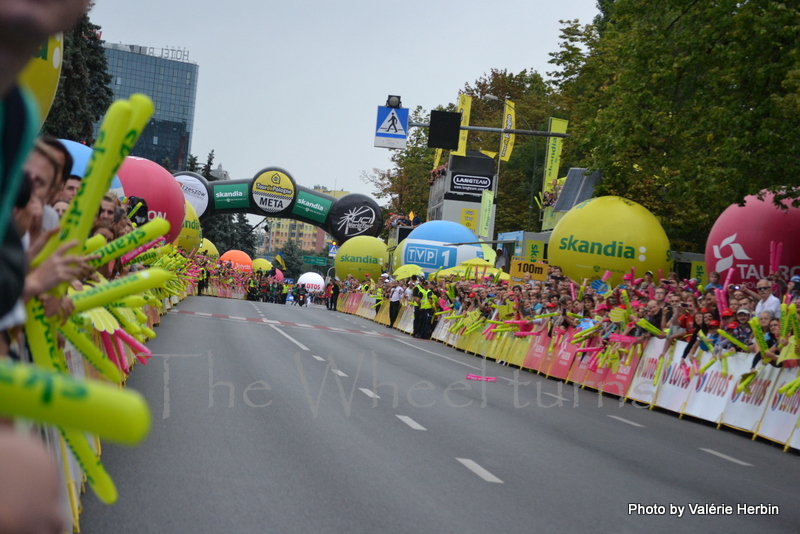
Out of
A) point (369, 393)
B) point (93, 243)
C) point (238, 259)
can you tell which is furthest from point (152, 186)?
point (238, 259)

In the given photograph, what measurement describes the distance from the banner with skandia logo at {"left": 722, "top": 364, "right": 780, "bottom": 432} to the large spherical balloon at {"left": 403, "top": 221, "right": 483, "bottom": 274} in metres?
30.4

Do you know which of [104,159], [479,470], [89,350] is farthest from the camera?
[479,470]

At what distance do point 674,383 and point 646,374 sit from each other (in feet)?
3.36

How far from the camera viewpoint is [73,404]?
157 cm

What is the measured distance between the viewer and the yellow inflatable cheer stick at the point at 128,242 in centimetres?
379

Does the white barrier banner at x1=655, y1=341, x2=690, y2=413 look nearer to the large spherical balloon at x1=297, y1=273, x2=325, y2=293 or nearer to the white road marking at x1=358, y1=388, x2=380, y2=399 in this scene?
the white road marking at x1=358, y1=388, x2=380, y2=399

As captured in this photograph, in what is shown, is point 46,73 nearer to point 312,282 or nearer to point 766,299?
point 766,299

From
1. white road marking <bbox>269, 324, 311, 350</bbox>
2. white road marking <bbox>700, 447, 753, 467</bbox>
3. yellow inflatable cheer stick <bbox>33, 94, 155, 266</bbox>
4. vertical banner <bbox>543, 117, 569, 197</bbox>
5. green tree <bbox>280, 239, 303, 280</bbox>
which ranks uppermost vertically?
vertical banner <bbox>543, 117, 569, 197</bbox>

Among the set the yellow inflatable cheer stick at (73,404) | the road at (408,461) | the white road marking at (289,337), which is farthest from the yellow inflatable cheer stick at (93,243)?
the white road marking at (289,337)

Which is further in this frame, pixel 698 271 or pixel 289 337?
pixel 698 271

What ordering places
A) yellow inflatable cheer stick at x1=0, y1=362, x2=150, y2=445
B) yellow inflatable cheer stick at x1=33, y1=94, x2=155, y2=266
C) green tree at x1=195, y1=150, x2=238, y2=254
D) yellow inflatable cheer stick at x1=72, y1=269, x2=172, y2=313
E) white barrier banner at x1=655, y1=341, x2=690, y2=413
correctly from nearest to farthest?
yellow inflatable cheer stick at x1=0, y1=362, x2=150, y2=445
yellow inflatable cheer stick at x1=33, y1=94, x2=155, y2=266
yellow inflatable cheer stick at x1=72, y1=269, x2=172, y2=313
white barrier banner at x1=655, y1=341, x2=690, y2=413
green tree at x1=195, y1=150, x2=238, y2=254

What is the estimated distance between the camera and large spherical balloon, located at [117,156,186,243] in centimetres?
2075

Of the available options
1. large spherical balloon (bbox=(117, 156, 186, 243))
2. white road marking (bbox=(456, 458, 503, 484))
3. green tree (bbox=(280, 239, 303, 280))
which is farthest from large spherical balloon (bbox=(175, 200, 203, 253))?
green tree (bbox=(280, 239, 303, 280))

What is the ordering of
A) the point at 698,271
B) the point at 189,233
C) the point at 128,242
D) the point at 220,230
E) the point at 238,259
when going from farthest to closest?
the point at 220,230 → the point at 238,259 → the point at 189,233 → the point at 698,271 → the point at 128,242
